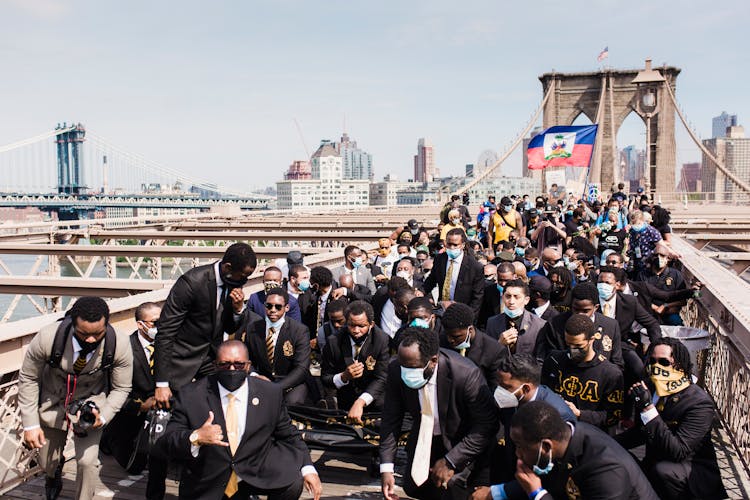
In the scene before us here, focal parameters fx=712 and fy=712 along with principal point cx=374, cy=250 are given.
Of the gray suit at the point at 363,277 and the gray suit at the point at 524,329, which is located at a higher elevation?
the gray suit at the point at 363,277

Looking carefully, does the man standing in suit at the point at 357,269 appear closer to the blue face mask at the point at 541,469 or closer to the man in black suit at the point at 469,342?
the man in black suit at the point at 469,342

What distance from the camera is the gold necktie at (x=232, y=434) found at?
14.0ft

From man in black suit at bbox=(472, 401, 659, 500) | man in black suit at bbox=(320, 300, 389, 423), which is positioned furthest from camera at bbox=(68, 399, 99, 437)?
man in black suit at bbox=(472, 401, 659, 500)

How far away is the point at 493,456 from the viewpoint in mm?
4406

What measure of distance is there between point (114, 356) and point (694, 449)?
3.81 m

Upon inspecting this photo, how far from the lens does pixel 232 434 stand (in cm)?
427

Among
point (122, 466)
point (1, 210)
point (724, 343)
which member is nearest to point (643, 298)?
point (724, 343)

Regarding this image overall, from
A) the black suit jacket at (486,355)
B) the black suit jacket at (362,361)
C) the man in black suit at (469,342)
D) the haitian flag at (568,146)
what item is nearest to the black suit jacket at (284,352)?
the black suit jacket at (362,361)

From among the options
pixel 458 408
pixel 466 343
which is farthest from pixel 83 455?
pixel 466 343

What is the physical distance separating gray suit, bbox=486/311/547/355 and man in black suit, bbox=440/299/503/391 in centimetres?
70

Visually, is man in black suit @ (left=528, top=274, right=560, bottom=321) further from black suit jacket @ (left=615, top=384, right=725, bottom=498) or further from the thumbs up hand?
the thumbs up hand

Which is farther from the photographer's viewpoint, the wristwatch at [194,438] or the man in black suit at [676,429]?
the man in black suit at [676,429]

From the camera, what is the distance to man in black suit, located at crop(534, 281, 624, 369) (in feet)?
17.6

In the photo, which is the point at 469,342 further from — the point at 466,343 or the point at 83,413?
the point at 83,413
